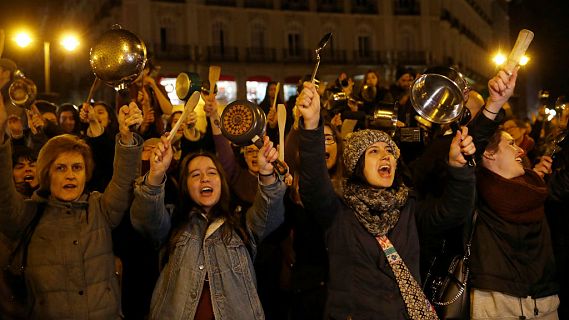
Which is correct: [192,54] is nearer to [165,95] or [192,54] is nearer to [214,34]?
[214,34]

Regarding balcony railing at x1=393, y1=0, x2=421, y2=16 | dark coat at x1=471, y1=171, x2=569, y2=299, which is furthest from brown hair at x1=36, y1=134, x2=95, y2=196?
balcony railing at x1=393, y1=0, x2=421, y2=16

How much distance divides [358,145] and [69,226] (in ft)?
6.24

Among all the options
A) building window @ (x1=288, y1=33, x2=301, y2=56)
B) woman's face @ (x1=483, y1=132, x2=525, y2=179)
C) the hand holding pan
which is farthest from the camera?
building window @ (x1=288, y1=33, x2=301, y2=56)

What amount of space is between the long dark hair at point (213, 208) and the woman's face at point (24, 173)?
1.49 m

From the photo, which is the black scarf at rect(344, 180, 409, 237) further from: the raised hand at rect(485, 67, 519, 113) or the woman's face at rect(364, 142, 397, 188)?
the raised hand at rect(485, 67, 519, 113)

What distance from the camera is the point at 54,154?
12.0 ft

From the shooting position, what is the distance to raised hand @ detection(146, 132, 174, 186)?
130 inches

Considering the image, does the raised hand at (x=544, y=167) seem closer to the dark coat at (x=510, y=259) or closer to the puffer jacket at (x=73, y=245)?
the dark coat at (x=510, y=259)

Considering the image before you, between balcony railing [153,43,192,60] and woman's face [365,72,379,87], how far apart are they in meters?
31.5

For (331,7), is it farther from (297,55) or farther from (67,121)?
(67,121)

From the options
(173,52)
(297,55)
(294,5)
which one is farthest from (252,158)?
(294,5)

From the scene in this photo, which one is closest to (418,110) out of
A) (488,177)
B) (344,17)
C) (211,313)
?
(488,177)

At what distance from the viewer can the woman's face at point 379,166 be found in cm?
343

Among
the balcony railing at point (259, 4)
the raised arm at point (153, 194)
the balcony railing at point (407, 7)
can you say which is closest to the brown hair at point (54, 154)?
the raised arm at point (153, 194)
